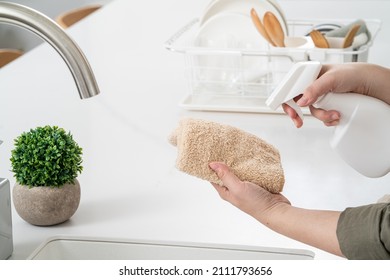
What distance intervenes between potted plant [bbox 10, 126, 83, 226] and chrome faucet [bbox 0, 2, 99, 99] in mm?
245

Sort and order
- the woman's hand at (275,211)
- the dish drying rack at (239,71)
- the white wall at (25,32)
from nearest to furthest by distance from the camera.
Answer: the woman's hand at (275,211)
the dish drying rack at (239,71)
the white wall at (25,32)

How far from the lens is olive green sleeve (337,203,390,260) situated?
3.03ft

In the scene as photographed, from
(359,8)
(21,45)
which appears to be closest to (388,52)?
(359,8)

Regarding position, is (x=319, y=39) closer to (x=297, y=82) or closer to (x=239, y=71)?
(x=239, y=71)

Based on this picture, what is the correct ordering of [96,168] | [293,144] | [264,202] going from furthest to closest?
[293,144] < [96,168] < [264,202]

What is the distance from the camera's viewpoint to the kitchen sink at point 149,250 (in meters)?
1.17

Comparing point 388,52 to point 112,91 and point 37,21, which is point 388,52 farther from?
point 37,21

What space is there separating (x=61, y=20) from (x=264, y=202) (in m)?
1.96

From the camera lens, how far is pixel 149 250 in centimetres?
119

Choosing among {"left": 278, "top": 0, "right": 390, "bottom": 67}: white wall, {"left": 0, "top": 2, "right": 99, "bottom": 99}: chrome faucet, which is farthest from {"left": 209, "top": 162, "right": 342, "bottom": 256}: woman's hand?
{"left": 278, "top": 0, "right": 390, "bottom": 67}: white wall

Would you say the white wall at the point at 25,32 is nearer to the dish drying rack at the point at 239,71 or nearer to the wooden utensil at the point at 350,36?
the dish drying rack at the point at 239,71

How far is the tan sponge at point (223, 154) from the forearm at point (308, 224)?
5cm

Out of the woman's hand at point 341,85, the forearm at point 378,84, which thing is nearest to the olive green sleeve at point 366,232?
the woman's hand at point 341,85

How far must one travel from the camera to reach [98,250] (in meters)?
1.20
